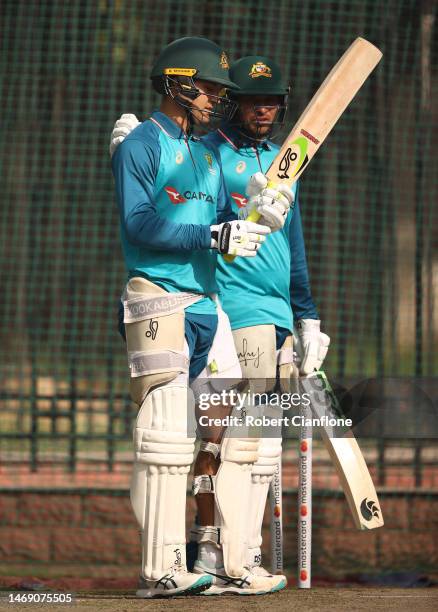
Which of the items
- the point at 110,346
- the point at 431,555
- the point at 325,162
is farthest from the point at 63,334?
the point at 431,555

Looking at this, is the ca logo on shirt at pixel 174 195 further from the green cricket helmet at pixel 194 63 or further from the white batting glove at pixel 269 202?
the green cricket helmet at pixel 194 63

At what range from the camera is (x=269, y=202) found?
3.22 m

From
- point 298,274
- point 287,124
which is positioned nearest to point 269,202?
point 298,274

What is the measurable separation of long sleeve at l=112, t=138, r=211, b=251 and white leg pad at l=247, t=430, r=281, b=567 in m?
0.65

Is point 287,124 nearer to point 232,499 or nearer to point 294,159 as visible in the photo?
point 294,159

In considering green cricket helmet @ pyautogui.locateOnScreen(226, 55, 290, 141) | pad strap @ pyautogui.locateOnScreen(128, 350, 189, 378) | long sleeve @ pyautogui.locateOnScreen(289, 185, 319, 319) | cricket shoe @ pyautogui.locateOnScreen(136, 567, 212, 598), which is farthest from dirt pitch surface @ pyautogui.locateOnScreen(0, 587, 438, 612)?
green cricket helmet @ pyautogui.locateOnScreen(226, 55, 290, 141)

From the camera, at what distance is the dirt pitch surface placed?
307 centimetres

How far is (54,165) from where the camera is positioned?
674 cm

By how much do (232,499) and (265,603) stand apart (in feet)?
0.92

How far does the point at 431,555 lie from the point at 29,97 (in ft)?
9.69

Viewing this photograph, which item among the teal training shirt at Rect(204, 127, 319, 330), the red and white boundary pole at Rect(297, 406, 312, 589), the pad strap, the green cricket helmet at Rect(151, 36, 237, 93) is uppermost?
the green cricket helmet at Rect(151, 36, 237, 93)

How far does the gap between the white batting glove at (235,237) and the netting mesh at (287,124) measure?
303cm

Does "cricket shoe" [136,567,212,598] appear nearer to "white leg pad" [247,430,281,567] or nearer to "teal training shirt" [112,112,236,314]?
"white leg pad" [247,430,281,567]

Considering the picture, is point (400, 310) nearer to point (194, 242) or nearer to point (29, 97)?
point (29, 97)
